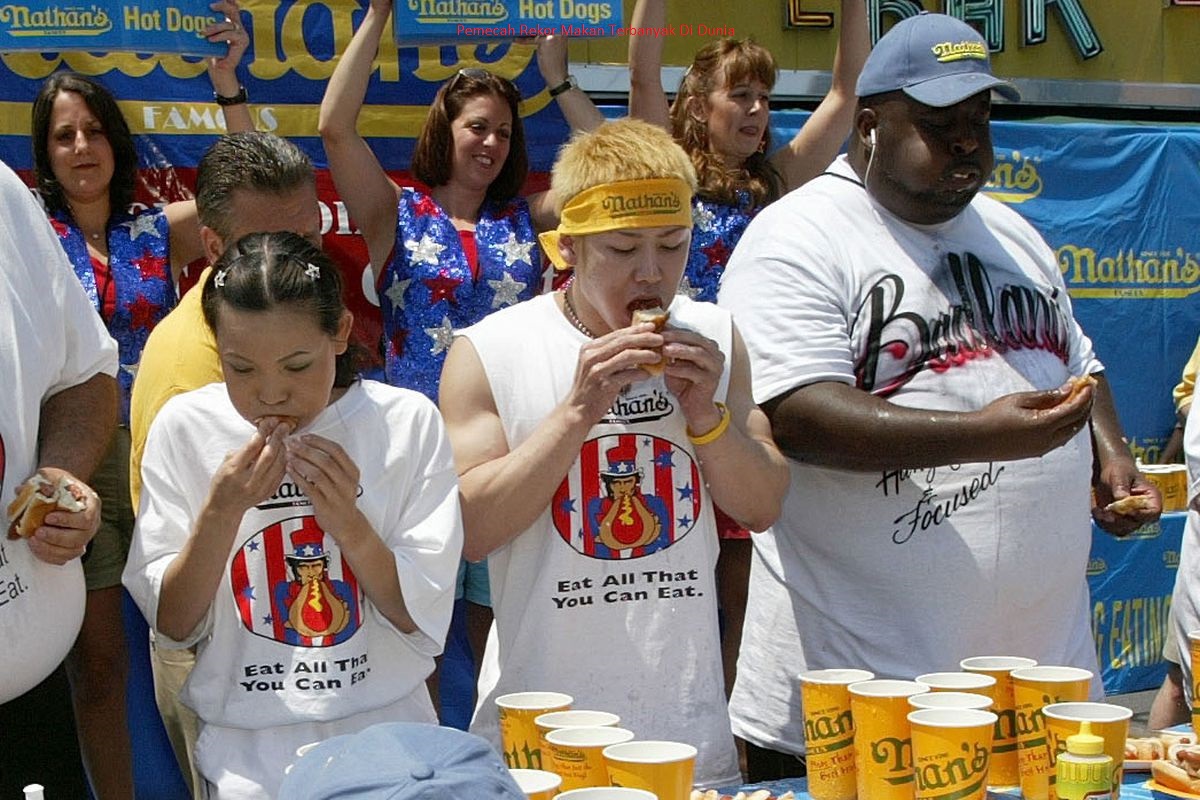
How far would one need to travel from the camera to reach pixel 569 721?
212 centimetres

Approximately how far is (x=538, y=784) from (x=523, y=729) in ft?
0.95

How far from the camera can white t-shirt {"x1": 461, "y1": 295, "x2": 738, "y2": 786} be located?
261 cm

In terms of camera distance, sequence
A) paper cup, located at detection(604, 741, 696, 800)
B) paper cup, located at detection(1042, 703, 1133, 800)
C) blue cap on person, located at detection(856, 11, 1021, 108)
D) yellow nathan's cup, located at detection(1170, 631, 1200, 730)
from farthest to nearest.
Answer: blue cap on person, located at detection(856, 11, 1021, 108)
yellow nathan's cup, located at detection(1170, 631, 1200, 730)
paper cup, located at detection(1042, 703, 1133, 800)
paper cup, located at detection(604, 741, 696, 800)

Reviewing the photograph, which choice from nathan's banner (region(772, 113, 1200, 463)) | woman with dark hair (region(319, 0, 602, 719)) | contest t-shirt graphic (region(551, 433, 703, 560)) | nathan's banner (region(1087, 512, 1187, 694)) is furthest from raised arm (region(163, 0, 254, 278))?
nathan's banner (region(1087, 512, 1187, 694))

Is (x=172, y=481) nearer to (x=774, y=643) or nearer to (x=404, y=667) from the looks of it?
(x=404, y=667)

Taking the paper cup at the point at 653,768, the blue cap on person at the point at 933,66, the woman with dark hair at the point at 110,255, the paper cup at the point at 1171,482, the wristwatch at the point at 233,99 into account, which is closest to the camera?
the paper cup at the point at 653,768

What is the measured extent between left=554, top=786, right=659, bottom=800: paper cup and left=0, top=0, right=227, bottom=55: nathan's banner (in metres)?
2.84

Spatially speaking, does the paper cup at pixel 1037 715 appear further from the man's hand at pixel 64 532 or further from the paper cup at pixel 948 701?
the man's hand at pixel 64 532

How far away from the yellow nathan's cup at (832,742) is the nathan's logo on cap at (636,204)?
0.88 metres

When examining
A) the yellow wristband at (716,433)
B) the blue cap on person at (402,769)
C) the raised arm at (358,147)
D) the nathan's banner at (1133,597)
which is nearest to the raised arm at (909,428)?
the yellow wristband at (716,433)

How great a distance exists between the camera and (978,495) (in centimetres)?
288

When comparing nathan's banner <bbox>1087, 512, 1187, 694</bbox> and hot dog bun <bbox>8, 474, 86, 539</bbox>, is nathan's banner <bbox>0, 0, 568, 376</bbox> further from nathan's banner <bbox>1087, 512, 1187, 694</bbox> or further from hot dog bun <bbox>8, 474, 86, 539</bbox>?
nathan's banner <bbox>1087, 512, 1187, 694</bbox>

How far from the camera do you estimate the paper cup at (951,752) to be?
2.04m

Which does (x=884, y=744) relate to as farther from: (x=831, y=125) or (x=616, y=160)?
(x=831, y=125)
